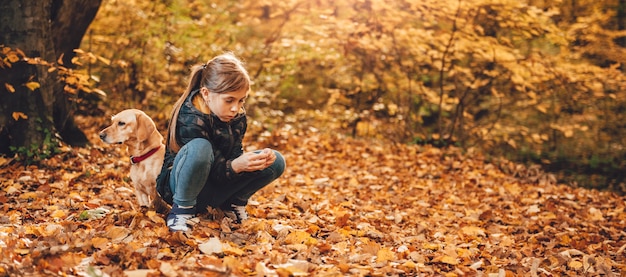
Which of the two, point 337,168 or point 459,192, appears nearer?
point 459,192

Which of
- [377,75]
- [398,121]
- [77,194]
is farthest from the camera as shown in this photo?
[398,121]

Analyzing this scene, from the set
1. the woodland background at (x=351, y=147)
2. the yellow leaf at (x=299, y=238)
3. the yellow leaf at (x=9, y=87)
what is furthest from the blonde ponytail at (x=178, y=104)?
the yellow leaf at (x=9, y=87)

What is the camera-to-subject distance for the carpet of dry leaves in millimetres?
2725

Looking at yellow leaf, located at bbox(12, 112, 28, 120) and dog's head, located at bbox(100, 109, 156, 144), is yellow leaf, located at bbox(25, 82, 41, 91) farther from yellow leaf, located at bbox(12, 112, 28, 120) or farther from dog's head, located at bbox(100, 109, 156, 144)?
dog's head, located at bbox(100, 109, 156, 144)

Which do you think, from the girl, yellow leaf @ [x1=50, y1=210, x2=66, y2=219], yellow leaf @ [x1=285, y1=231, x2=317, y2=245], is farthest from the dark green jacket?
yellow leaf @ [x1=50, y1=210, x2=66, y2=219]

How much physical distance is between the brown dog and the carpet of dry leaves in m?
0.19

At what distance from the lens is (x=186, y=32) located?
323 inches

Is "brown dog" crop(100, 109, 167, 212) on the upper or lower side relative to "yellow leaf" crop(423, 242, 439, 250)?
upper

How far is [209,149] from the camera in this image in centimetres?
306

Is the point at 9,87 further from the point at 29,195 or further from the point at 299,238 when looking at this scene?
the point at 299,238

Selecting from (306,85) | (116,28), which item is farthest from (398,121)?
(116,28)

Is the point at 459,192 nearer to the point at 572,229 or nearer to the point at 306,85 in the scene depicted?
the point at 572,229

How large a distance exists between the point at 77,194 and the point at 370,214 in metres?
2.37

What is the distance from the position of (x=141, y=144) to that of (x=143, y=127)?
122 mm
